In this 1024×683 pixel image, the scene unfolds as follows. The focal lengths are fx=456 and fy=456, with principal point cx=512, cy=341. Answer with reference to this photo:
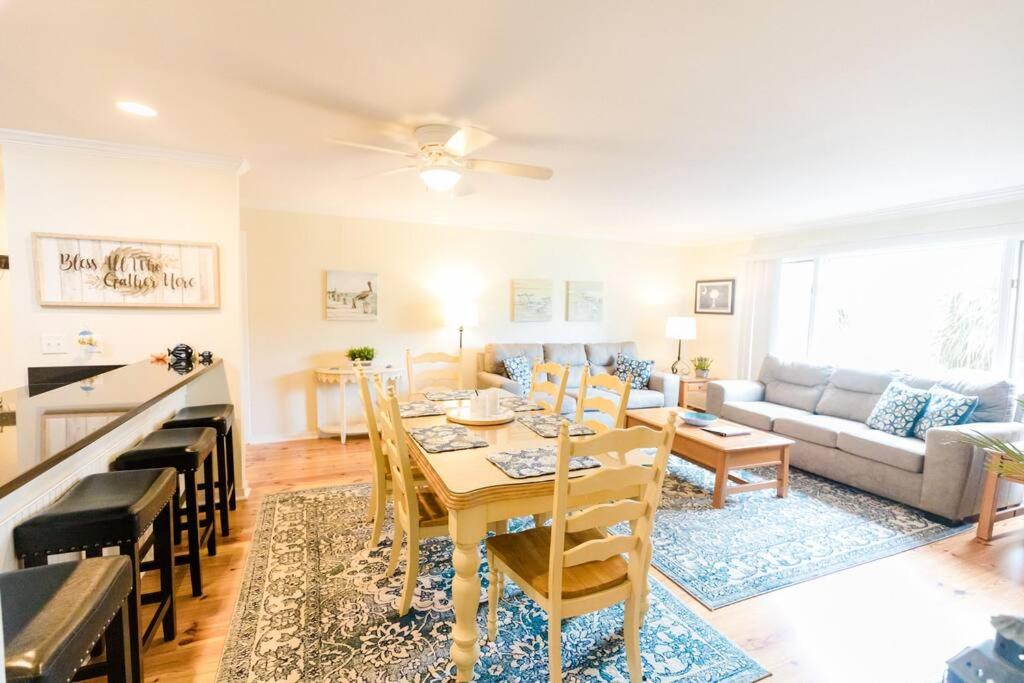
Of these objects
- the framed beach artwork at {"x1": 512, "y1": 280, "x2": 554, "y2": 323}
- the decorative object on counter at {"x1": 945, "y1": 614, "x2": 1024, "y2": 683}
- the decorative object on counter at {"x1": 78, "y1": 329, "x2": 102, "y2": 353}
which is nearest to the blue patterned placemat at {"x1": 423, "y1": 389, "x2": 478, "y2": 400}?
the decorative object on counter at {"x1": 78, "y1": 329, "x2": 102, "y2": 353}

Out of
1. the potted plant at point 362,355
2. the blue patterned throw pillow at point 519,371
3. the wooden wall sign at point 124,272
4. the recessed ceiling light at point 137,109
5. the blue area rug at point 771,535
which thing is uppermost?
the recessed ceiling light at point 137,109

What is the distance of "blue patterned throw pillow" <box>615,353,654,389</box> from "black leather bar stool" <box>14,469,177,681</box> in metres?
4.60

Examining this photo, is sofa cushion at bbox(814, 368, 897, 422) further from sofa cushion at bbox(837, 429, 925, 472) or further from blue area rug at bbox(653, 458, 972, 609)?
blue area rug at bbox(653, 458, 972, 609)

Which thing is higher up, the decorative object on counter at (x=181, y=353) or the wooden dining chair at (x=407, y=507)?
the decorative object on counter at (x=181, y=353)

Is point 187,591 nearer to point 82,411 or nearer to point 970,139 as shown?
point 82,411

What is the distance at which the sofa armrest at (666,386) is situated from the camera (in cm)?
536

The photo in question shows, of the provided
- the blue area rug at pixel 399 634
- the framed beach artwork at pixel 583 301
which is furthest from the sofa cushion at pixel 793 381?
the blue area rug at pixel 399 634

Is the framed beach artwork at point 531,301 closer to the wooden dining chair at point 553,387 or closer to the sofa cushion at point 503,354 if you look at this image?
the sofa cushion at point 503,354

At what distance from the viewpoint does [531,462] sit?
5.70 ft

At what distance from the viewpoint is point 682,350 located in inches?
254

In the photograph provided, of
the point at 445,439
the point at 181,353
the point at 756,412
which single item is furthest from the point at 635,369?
the point at 181,353

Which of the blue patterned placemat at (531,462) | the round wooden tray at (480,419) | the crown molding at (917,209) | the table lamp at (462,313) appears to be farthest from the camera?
the table lamp at (462,313)

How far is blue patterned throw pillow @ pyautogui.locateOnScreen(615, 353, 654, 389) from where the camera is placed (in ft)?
17.8

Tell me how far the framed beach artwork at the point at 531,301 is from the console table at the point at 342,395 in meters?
1.62
